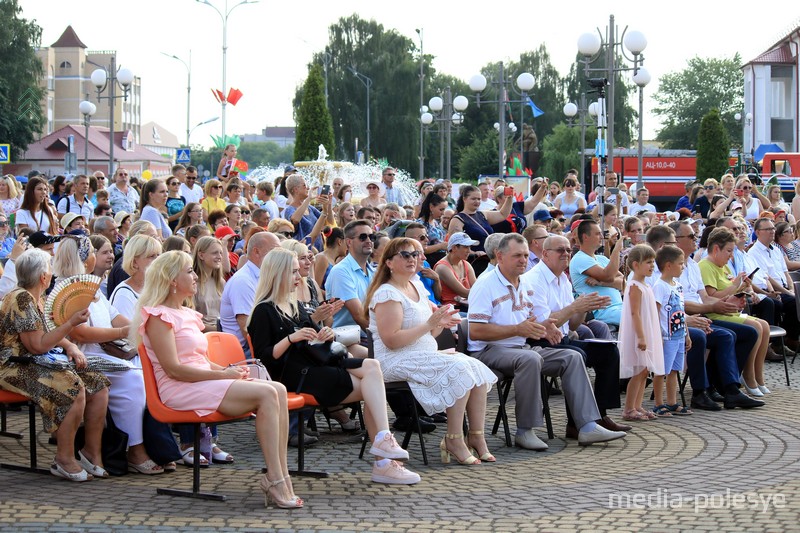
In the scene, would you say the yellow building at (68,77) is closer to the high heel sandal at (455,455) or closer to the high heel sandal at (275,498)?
the high heel sandal at (455,455)

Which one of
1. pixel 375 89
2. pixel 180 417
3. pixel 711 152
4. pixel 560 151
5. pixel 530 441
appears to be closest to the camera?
pixel 180 417

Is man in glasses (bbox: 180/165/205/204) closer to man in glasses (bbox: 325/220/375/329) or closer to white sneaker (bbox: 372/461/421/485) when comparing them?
man in glasses (bbox: 325/220/375/329)

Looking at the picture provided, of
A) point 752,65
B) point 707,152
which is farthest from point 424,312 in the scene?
point 752,65

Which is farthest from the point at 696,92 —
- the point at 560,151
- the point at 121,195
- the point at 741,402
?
the point at 741,402

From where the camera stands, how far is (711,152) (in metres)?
48.7

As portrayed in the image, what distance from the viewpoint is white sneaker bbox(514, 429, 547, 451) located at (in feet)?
26.0

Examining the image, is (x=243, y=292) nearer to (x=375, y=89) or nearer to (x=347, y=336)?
(x=347, y=336)

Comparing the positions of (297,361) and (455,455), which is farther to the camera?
(455,455)

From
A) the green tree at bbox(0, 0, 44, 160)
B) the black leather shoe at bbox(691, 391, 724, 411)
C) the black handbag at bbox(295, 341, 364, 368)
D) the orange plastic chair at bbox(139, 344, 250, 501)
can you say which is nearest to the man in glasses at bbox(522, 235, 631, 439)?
the black leather shoe at bbox(691, 391, 724, 411)

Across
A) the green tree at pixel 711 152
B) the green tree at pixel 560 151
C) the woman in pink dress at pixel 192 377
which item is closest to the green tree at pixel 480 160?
the green tree at pixel 560 151

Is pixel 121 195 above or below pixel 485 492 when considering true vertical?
above

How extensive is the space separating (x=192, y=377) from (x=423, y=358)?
1825mm

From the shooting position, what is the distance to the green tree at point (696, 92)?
339 feet

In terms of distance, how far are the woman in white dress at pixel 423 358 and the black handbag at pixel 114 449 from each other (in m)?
1.82
